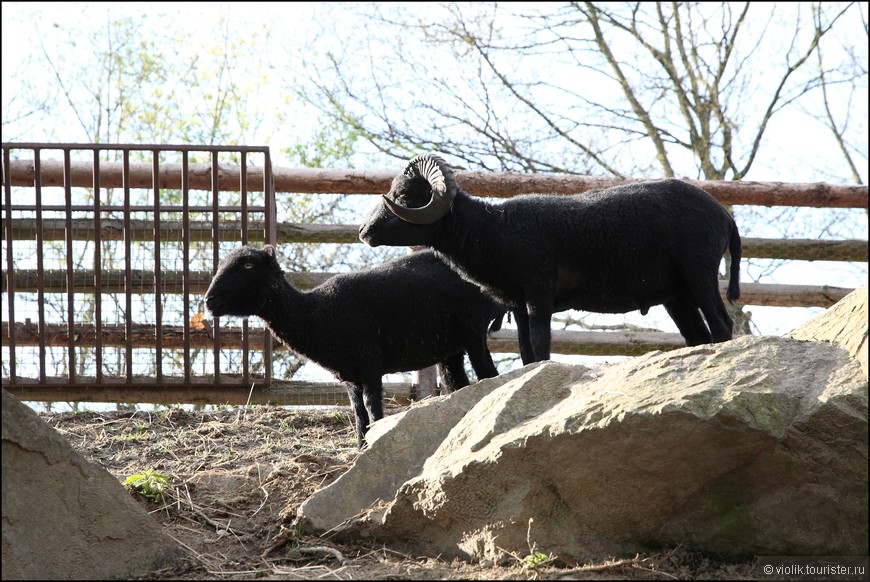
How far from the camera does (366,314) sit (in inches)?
270

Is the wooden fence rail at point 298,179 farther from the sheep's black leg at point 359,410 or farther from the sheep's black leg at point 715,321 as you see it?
the sheep's black leg at point 359,410

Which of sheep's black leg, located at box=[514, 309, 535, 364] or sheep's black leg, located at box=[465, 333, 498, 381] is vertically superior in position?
sheep's black leg, located at box=[514, 309, 535, 364]

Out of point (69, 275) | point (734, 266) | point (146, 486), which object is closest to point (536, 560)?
point (146, 486)

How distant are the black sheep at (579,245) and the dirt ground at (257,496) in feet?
5.58

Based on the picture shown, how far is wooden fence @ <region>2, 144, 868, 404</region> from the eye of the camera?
347 inches

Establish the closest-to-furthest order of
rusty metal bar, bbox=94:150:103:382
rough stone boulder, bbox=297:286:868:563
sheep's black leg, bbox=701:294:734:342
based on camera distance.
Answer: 1. rough stone boulder, bbox=297:286:868:563
2. sheep's black leg, bbox=701:294:734:342
3. rusty metal bar, bbox=94:150:103:382

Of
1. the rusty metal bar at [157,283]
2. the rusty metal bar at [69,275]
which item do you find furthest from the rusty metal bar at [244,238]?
the rusty metal bar at [69,275]

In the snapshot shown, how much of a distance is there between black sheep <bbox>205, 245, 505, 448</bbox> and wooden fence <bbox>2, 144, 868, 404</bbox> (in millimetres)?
Answer: 1754

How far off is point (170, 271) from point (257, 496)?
448cm

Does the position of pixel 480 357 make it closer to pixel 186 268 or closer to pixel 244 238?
pixel 244 238

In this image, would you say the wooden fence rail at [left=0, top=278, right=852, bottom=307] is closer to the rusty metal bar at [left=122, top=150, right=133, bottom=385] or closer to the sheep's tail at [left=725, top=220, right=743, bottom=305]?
the rusty metal bar at [left=122, top=150, right=133, bottom=385]

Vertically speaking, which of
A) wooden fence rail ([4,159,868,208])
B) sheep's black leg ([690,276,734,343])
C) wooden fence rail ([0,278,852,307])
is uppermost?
wooden fence rail ([4,159,868,208])

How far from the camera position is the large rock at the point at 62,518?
13.6 feet

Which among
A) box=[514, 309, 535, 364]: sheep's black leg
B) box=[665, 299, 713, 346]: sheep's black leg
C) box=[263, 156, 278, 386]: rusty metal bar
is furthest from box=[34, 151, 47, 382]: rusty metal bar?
box=[665, 299, 713, 346]: sheep's black leg
